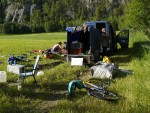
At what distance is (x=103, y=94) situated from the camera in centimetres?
838

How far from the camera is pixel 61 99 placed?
27.3ft

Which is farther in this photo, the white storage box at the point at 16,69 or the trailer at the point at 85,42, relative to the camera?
the trailer at the point at 85,42

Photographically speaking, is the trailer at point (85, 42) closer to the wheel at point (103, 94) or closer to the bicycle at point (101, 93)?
the bicycle at point (101, 93)

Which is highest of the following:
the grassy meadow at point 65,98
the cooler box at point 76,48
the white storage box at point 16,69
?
the cooler box at point 76,48

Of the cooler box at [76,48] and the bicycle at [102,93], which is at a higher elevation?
the cooler box at [76,48]

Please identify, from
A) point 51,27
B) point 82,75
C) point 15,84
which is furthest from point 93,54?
point 51,27

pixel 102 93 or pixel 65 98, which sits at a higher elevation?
pixel 102 93

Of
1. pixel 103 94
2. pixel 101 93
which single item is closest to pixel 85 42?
pixel 101 93

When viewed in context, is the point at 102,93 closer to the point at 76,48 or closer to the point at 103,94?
the point at 103,94

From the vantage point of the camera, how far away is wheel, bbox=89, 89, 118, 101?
26.6ft

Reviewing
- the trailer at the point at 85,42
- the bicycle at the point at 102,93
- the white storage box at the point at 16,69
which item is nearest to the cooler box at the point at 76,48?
the trailer at the point at 85,42

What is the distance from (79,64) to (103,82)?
→ 3092 mm

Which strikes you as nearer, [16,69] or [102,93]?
[102,93]

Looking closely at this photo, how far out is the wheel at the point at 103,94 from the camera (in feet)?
26.6
